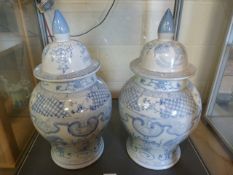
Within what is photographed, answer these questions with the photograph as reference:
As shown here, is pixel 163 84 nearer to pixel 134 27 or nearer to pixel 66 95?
pixel 66 95

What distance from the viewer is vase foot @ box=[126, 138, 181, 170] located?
500 millimetres

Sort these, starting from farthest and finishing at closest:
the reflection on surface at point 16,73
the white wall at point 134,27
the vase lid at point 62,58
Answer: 1. the white wall at point 134,27
2. the reflection on surface at point 16,73
3. the vase lid at point 62,58

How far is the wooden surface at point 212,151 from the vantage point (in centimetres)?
55

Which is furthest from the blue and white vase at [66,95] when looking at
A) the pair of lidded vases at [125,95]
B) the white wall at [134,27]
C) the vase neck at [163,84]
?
the white wall at [134,27]

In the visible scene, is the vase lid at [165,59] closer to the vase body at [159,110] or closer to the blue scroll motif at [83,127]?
the vase body at [159,110]

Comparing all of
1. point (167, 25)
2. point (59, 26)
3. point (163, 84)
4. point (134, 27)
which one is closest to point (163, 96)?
point (163, 84)

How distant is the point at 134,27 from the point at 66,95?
39cm

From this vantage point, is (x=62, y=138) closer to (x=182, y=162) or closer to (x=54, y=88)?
(x=54, y=88)

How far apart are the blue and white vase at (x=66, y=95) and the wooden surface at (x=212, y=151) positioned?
13.1 inches

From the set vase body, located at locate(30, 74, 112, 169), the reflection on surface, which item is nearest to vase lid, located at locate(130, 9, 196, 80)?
vase body, located at locate(30, 74, 112, 169)

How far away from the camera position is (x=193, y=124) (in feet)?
1.47

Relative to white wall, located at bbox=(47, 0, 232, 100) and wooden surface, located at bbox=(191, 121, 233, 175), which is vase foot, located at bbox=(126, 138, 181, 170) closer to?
wooden surface, located at bbox=(191, 121, 233, 175)

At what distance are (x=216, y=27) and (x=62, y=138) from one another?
0.62m

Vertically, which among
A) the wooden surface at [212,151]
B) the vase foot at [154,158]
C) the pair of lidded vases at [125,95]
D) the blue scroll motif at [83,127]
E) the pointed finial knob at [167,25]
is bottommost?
the wooden surface at [212,151]
